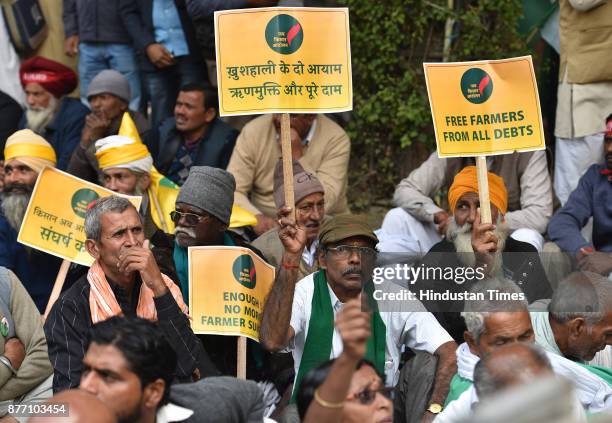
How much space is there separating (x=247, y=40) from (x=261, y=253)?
4.08 feet

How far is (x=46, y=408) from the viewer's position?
4250 mm

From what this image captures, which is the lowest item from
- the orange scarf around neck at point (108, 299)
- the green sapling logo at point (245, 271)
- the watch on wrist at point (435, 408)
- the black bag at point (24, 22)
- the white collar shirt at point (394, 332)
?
the watch on wrist at point (435, 408)

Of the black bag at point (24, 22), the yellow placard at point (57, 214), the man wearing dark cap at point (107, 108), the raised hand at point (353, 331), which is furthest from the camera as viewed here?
the black bag at point (24, 22)

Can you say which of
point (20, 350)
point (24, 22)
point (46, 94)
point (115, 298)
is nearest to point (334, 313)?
point (115, 298)

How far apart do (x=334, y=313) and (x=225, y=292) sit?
0.59 meters

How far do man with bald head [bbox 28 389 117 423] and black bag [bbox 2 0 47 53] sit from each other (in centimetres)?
659

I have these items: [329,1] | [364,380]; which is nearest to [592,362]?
[364,380]

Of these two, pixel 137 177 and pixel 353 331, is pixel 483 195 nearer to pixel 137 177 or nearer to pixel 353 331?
pixel 353 331

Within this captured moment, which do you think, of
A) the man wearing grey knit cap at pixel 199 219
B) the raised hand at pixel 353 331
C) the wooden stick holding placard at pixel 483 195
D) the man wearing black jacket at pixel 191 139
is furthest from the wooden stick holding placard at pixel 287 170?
the man wearing black jacket at pixel 191 139

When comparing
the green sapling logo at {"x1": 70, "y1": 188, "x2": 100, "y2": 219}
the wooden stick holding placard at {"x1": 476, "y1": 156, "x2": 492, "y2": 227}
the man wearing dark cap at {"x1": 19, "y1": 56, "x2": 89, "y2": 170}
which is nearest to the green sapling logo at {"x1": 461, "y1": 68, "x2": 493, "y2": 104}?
the wooden stick holding placard at {"x1": 476, "y1": 156, "x2": 492, "y2": 227}

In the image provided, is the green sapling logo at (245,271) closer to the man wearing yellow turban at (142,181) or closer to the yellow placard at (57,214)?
the yellow placard at (57,214)

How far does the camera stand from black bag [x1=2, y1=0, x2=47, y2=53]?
1023 cm

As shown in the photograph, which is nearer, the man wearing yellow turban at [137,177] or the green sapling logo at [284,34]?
the green sapling logo at [284,34]

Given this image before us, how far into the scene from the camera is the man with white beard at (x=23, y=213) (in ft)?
25.2
